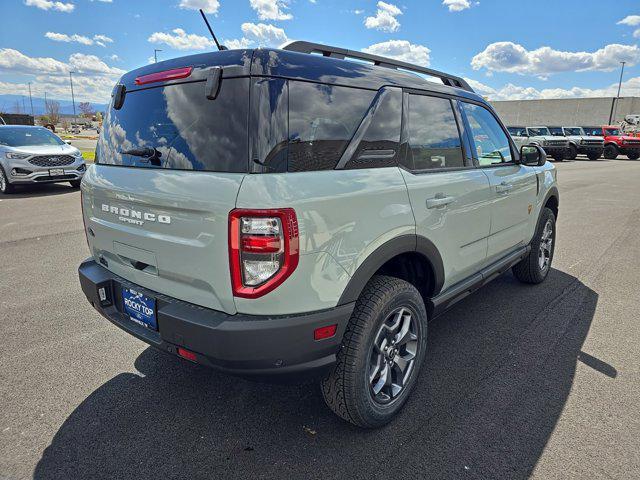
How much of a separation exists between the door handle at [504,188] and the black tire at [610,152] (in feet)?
99.2

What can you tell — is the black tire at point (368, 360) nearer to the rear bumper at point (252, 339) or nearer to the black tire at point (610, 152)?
the rear bumper at point (252, 339)

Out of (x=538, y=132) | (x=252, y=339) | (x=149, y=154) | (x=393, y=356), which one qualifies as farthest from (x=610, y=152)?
(x=252, y=339)

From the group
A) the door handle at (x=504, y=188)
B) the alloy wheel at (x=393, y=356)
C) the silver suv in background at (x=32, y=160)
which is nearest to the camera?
the alloy wheel at (x=393, y=356)

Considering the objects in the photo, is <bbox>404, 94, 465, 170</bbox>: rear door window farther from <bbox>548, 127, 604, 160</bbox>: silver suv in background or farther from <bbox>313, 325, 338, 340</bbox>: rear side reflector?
<bbox>548, 127, 604, 160</bbox>: silver suv in background

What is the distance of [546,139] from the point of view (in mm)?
25859

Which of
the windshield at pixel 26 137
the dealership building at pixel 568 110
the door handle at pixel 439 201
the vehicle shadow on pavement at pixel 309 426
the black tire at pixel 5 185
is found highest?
the dealership building at pixel 568 110

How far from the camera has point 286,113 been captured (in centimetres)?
200

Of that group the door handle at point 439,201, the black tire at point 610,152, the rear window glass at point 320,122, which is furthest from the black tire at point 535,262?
the black tire at point 610,152

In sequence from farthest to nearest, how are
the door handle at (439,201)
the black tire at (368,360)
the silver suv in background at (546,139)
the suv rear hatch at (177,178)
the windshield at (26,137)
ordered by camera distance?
1. the silver suv in background at (546,139)
2. the windshield at (26,137)
3. the door handle at (439,201)
4. the black tire at (368,360)
5. the suv rear hatch at (177,178)

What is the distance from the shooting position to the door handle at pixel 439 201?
259cm

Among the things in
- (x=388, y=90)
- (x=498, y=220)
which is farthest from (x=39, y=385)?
(x=498, y=220)

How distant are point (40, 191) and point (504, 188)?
1142cm

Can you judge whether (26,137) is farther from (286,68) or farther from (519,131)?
(519,131)

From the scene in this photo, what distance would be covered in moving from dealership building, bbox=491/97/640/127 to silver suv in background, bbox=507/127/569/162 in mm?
30955
